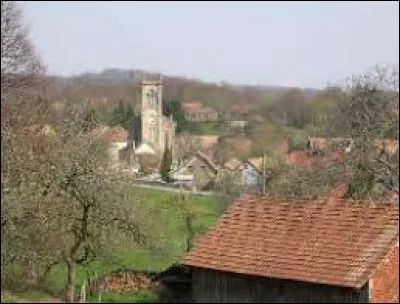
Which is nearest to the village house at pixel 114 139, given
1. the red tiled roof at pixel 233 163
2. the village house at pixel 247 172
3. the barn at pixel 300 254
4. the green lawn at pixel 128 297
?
the green lawn at pixel 128 297

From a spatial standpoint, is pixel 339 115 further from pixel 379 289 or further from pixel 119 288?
pixel 379 289

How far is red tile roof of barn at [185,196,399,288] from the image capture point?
17.1 metres

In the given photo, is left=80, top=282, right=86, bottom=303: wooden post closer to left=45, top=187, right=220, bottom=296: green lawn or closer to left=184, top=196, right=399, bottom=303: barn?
left=45, top=187, right=220, bottom=296: green lawn

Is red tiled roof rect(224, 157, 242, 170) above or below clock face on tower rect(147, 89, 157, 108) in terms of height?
below

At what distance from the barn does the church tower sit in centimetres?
2809

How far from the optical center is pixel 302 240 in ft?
60.1

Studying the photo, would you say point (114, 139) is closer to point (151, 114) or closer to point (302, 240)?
point (302, 240)

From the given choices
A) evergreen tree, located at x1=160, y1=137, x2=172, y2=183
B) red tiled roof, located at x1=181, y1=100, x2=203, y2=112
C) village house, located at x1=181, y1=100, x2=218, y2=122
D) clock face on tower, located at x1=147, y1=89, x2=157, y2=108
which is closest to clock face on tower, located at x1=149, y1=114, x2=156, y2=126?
clock face on tower, located at x1=147, y1=89, x2=157, y2=108

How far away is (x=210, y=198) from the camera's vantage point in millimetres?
40312

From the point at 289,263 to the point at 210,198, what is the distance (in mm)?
22641

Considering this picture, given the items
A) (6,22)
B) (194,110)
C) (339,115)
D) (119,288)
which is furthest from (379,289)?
(194,110)

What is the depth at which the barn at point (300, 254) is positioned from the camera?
16.7 metres

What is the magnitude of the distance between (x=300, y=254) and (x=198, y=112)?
7214 cm

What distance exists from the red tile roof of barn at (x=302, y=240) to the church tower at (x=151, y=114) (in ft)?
91.4
